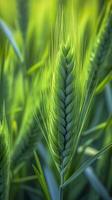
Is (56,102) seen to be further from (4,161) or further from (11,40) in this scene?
(11,40)

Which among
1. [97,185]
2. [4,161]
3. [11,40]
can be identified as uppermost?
[11,40]

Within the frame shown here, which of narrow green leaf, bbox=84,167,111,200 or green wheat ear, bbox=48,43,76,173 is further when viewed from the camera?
narrow green leaf, bbox=84,167,111,200

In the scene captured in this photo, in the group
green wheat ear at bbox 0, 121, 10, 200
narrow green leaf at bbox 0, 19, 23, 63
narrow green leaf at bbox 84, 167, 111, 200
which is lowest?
narrow green leaf at bbox 84, 167, 111, 200

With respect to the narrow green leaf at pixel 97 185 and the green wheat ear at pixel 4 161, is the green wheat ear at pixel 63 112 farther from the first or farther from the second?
the narrow green leaf at pixel 97 185

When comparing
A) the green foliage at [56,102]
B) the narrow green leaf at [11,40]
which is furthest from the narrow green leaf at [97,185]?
the narrow green leaf at [11,40]

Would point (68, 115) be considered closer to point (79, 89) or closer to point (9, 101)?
point (79, 89)

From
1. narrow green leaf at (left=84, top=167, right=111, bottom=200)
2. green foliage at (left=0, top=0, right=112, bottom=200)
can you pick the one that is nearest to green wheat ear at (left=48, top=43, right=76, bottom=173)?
green foliage at (left=0, top=0, right=112, bottom=200)

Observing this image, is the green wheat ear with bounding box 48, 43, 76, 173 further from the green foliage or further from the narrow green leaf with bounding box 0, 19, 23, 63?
the narrow green leaf with bounding box 0, 19, 23, 63

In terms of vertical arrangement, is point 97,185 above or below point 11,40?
below

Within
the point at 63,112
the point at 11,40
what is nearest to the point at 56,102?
the point at 63,112
